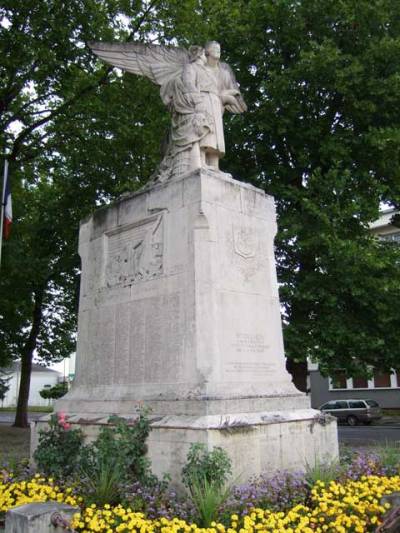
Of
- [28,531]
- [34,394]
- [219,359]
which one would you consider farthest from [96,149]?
→ [34,394]

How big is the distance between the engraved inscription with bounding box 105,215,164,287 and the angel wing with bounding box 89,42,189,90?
242 centimetres

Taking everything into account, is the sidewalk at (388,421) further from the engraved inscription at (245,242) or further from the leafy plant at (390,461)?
the engraved inscription at (245,242)

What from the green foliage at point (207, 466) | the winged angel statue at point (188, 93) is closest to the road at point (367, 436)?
the winged angel statue at point (188, 93)

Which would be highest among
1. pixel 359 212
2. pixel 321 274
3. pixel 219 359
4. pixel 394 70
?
pixel 394 70

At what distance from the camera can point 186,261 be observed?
740 centimetres

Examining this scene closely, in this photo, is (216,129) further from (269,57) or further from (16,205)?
(16,205)

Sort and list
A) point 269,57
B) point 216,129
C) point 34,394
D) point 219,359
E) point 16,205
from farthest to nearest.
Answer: point 34,394, point 16,205, point 269,57, point 216,129, point 219,359

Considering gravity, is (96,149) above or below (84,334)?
above

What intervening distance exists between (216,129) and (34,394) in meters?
88.0

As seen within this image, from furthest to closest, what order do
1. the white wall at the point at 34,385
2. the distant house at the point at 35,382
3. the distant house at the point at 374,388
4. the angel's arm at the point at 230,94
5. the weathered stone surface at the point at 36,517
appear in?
the distant house at the point at 35,382 < the white wall at the point at 34,385 < the distant house at the point at 374,388 < the angel's arm at the point at 230,94 < the weathered stone surface at the point at 36,517

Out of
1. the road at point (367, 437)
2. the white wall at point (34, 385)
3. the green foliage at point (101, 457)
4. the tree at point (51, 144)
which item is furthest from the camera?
the white wall at point (34, 385)

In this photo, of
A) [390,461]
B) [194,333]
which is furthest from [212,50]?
[390,461]

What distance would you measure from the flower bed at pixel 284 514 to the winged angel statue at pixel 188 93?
4.52m

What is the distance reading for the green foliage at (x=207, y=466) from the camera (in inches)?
222
